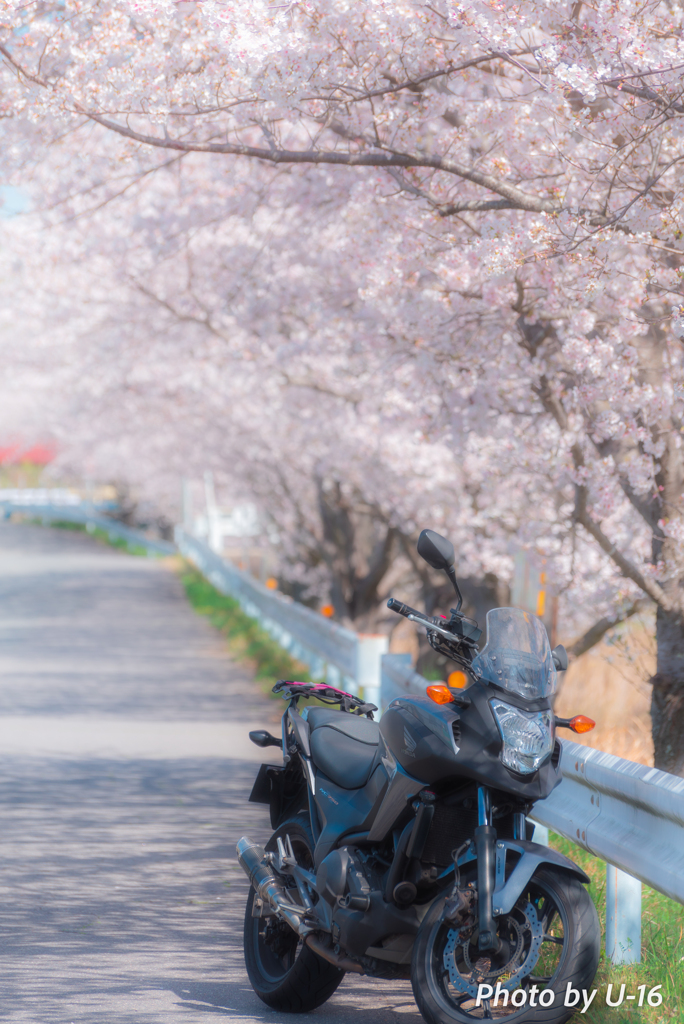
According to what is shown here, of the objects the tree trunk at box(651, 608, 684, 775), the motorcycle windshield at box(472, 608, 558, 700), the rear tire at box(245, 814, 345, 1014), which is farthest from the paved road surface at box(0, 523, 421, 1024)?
the tree trunk at box(651, 608, 684, 775)

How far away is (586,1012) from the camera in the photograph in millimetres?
4289

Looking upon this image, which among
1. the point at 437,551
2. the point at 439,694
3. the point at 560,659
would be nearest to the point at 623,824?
the point at 560,659

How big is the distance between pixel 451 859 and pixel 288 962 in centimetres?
122

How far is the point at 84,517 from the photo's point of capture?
185 ft

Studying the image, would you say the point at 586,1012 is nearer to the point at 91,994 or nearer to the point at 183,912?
the point at 91,994

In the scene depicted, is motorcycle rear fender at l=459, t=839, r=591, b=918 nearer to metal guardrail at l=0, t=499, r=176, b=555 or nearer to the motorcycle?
the motorcycle

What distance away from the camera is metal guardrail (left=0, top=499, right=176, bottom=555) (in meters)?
41.6

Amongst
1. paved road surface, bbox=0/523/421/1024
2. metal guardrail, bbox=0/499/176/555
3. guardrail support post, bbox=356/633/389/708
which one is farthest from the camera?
metal guardrail, bbox=0/499/176/555

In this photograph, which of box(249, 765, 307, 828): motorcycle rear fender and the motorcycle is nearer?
the motorcycle

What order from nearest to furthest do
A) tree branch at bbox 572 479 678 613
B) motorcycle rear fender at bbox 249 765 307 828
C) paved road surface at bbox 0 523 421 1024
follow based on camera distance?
1. paved road surface at bbox 0 523 421 1024
2. motorcycle rear fender at bbox 249 765 307 828
3. tree branch at bbox 572 479 678 613

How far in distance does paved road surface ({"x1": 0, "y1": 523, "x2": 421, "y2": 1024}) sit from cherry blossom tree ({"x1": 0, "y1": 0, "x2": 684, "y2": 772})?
2909 millimetres

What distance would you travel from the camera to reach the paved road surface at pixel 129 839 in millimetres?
4918

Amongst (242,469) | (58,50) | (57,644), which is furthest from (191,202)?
(242,469)

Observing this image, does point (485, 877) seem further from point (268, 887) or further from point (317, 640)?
point (317, 640)
